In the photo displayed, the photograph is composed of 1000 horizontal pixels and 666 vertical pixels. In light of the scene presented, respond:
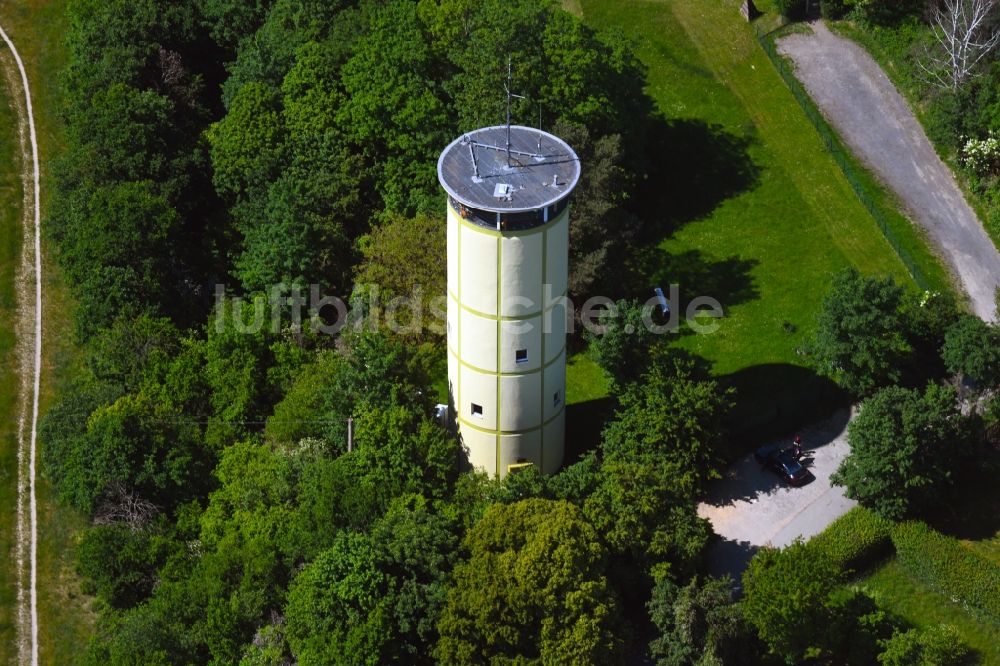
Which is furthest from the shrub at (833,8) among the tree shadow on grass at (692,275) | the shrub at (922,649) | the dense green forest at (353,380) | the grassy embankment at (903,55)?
the shrub at (922,649)

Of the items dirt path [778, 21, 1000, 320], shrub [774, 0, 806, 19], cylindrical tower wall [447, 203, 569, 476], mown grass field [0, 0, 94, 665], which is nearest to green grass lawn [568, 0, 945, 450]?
dirt path [778, 21, 1000, 320]

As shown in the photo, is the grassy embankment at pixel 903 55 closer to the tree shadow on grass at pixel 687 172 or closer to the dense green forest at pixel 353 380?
the tree shadow on grass at pixel 687 172

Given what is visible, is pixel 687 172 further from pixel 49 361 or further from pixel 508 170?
pixel 49 361

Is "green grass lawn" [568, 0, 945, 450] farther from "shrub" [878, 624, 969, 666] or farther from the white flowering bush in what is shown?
"shrub" [878, 624, 969, 666]

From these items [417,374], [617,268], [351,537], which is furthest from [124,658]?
[617,268]

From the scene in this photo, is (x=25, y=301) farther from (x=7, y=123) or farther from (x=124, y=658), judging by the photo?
(x=124, y=658)
